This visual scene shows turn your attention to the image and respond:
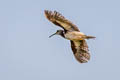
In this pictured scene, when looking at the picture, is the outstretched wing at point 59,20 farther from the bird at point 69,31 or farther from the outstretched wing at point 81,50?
the outstretched wing at point 81,50

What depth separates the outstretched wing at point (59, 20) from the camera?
89.1 ft

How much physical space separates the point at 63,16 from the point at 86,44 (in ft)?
7.87

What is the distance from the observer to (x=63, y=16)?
27.2 m

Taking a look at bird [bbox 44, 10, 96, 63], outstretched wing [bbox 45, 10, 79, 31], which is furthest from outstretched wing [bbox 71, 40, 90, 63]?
outstretched wing [bbox 45, 10, 79, 31]

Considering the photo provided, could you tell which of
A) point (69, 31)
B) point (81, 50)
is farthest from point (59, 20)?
point (81, 50)

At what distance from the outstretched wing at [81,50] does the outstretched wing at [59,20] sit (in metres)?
1.42

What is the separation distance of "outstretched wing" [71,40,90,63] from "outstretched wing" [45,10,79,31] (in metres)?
1.42

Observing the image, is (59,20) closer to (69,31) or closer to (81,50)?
(69,31)

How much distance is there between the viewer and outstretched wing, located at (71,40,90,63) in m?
28.3

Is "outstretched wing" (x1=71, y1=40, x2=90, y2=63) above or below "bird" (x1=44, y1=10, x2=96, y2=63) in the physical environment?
below

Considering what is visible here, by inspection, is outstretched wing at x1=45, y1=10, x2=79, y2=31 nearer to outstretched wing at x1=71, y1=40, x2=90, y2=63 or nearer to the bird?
the bird

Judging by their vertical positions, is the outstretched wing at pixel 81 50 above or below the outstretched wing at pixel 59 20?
below

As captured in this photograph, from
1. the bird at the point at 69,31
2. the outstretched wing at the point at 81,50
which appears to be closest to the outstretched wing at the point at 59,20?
the bird at the point at 69,31

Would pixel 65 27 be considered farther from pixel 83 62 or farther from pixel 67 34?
pixel 83 62
